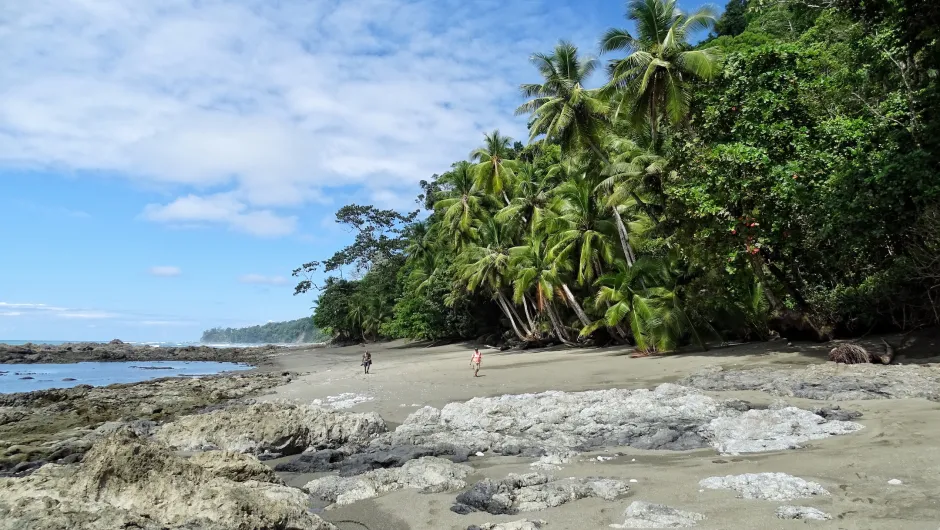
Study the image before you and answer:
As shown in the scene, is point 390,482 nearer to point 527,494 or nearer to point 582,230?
point 527,494

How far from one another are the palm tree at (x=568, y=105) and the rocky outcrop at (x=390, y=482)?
20759 mm

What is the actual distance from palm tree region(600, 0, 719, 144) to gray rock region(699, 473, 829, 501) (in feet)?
54.0

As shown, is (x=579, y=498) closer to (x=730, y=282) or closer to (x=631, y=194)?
(x=730, y=282)

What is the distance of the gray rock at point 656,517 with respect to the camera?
4508 mm

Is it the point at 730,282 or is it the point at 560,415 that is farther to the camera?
the point at 730,282

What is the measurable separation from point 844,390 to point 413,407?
28.3ft

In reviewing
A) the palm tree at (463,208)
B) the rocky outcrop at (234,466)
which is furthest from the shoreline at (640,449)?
the palm tree at (463,208)

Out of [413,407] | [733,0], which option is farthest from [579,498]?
[733,0]

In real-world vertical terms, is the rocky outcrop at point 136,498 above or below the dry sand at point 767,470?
above

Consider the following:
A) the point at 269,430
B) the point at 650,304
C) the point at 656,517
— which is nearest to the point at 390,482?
the point at 656,517

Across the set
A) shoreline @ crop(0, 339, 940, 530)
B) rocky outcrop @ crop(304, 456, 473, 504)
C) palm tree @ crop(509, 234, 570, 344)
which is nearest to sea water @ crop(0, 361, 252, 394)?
shoreline @ crop(0, 339, 940, 530)

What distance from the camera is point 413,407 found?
43.7 ft

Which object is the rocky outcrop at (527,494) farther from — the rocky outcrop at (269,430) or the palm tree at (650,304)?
the palm tree at (650,304)

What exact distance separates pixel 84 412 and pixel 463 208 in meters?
26.6
